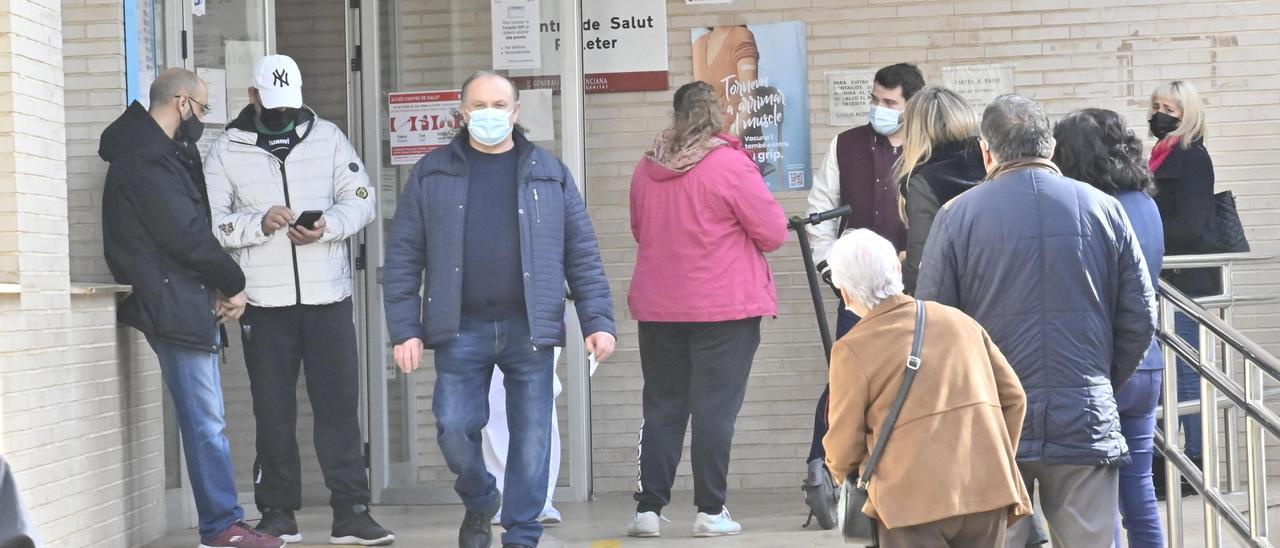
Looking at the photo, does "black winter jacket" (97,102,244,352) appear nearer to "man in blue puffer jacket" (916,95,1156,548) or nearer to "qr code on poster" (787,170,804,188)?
"qr code on poster" (787,170,804,188)

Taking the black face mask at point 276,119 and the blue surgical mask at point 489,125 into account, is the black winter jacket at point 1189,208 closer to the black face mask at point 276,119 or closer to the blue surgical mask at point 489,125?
the blue surgical mask at point 489,125

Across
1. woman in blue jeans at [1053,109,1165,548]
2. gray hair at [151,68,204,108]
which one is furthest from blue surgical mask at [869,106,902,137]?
gray hair at [151,68,204,108]

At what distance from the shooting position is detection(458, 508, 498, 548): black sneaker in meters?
5.74

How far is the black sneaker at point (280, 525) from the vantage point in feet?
21.1

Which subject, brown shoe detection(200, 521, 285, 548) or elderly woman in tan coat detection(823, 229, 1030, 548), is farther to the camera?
brown shoe detection(200, 521, 285, 548)

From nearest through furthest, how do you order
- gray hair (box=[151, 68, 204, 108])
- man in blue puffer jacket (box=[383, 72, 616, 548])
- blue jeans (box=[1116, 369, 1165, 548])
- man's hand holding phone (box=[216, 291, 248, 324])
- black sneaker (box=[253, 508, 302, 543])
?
blue jeans (box=[1116, 369, 1165, 548]), man in blue puffer jacket (box=[383, 72, 616, 548]), gray hair (box=[151, 68, 204, 108]), man's hand holding phone (box=[216, 291, 248, 324]), black sneaker (box=[253, 508, 302, 543])

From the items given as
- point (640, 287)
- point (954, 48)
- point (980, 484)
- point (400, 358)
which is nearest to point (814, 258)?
point (640, 287)

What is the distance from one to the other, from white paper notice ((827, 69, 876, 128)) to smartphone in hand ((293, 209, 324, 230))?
2.66m

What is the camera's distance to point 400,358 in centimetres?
560

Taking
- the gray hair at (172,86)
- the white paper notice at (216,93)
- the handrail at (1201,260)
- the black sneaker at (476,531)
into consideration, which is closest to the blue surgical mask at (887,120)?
the handrail at (1201,260)

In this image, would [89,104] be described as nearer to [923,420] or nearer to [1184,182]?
[923,420]

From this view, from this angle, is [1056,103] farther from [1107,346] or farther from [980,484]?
[980,484]

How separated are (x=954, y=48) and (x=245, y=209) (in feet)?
11.4

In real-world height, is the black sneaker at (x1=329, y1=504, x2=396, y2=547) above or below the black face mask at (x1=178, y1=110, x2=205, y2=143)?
below
